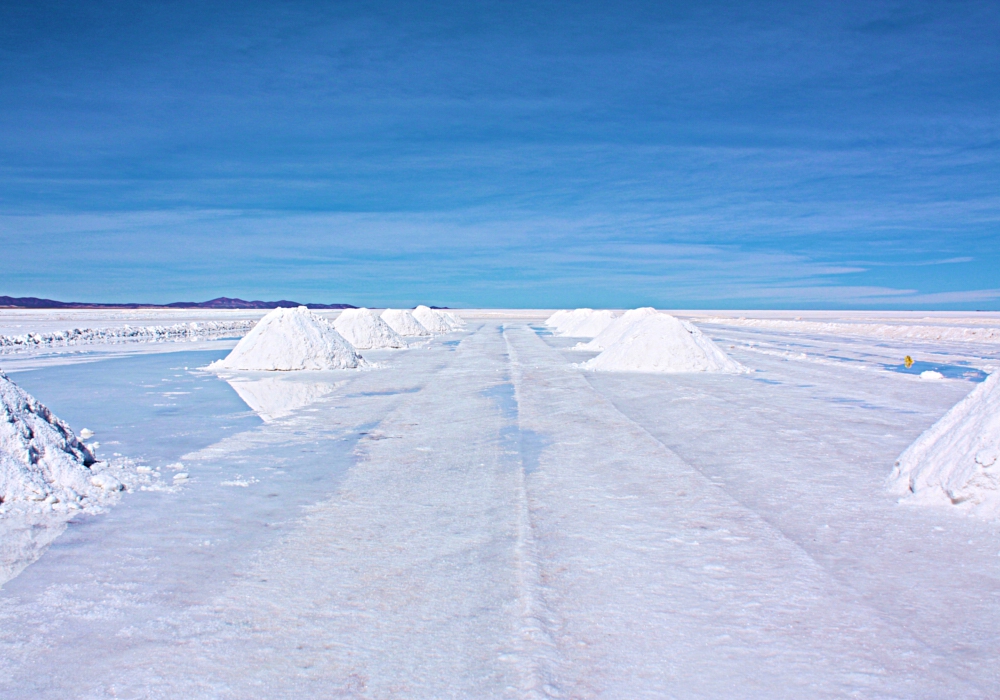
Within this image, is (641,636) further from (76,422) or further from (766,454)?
(76,422)

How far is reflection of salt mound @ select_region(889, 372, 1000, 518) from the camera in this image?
4727 mm

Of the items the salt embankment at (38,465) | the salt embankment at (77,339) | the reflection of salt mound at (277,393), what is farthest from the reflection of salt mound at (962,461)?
the salt embankment at (77,339)

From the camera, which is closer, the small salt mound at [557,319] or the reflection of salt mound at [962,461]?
the reflection of salt mound at [962,461]

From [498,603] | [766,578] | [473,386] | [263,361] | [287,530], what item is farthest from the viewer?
[263,361]

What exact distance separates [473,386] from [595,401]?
8.76 feet

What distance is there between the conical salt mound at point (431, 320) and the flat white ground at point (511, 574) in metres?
29.8

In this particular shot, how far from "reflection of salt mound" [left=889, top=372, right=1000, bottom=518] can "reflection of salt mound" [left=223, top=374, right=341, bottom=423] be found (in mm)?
6605

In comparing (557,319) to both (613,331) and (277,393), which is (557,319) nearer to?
(613,331)

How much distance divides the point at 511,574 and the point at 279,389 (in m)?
8.89

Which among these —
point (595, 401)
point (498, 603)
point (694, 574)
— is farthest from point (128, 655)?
point (595, 401)

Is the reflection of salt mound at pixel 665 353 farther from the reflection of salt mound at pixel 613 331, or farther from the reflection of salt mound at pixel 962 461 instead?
the reflection of salt mound at pixel 962 461

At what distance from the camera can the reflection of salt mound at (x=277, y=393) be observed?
955 centimetres

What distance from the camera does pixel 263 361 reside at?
14.9 metres

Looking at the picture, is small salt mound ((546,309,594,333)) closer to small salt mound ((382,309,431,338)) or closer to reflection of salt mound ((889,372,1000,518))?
small salt mound ((382,309,431,338))
